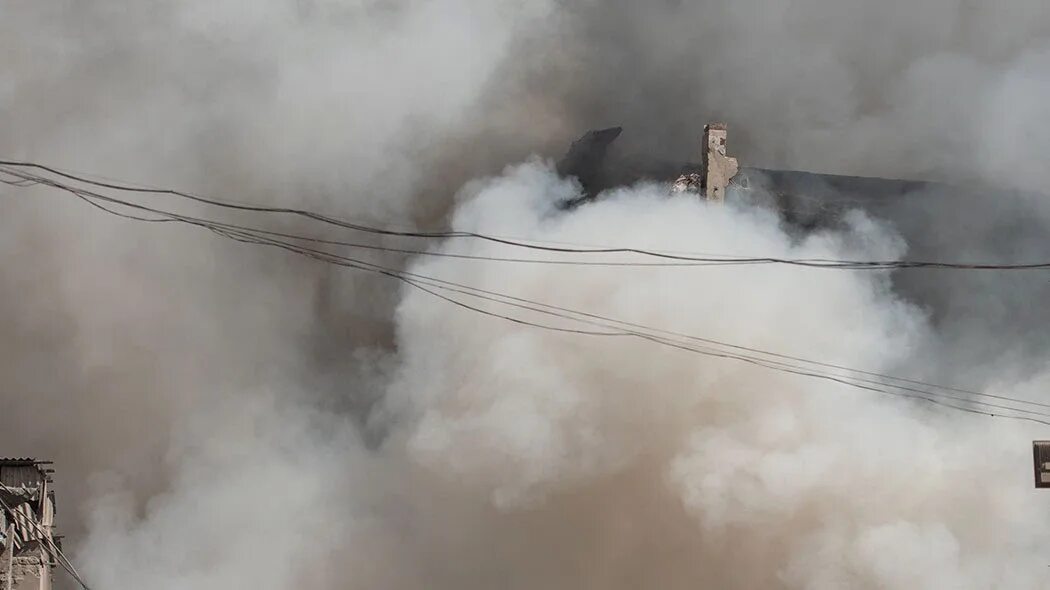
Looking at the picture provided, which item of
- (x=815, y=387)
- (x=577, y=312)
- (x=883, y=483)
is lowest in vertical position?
(x=883, y=483)

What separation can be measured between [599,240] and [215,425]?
7134 mm

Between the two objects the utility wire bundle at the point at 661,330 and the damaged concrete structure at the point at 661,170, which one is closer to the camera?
the utility wire bundle at the point at 661,330

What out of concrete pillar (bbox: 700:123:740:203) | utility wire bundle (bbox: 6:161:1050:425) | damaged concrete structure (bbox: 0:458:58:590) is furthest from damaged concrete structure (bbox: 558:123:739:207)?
damaged concrete structure (bbox: 0:458:58:590)

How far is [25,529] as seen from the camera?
18703 mm

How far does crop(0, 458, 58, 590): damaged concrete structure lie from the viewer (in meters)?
18.2

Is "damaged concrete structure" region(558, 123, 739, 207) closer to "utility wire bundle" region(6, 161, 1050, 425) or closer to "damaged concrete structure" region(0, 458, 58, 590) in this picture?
"utility wire bundle" region(6, 161, 1050, 425)

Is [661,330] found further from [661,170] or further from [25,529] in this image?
[25,529]

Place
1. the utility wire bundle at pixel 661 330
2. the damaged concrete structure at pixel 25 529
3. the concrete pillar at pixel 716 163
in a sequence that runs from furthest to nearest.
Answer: the concrete pillar at pixel 716 163 → the utility wire bundle at pixel 661 330 → the damaged concrete structure at pixel 25 529

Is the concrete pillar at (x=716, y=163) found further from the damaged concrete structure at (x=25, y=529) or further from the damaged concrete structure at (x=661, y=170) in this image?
the damaged concrete structure at (x=25, y=529)

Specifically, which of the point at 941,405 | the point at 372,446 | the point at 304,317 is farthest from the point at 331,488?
the point at 941,405


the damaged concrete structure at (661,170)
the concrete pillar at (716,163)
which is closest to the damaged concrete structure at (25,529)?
the damaged concrete structure at (661,170)

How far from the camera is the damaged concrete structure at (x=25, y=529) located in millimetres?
18219

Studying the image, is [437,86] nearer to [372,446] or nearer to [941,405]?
[372,446]

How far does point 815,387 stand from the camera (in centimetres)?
2242
